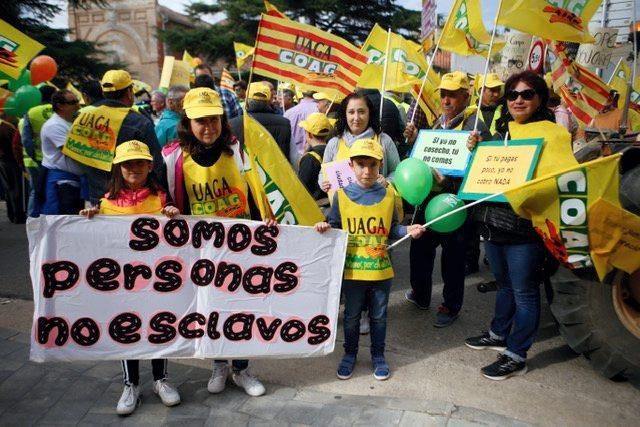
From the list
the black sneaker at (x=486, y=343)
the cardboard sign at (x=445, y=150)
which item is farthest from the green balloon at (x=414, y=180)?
the black sneaker at (x=486, y=343)

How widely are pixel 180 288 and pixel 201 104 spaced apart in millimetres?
1144

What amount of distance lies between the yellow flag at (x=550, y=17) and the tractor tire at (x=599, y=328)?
1792 mm

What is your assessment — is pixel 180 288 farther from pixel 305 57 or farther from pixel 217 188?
pixel 305 57

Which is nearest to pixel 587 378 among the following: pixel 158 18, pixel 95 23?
pixel 158 18

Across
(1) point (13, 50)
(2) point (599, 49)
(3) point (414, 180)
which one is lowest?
(3) point (414, 180)

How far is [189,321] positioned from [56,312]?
0.77m

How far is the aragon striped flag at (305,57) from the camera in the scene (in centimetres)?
412

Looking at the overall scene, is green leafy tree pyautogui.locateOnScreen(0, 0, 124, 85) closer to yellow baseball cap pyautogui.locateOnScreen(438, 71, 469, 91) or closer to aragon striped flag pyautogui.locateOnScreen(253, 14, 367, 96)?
aragon striped flag pyautogui.locateOnScreen(253, 14, 367, 96)

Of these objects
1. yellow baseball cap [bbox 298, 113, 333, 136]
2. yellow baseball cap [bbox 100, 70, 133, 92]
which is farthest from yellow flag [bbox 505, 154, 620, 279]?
yellow baseball cap [bbox 100, 70, 133, 92]

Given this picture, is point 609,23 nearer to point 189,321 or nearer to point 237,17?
point 189,321

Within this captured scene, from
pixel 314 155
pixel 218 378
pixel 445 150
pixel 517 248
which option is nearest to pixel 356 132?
pixel 314 155

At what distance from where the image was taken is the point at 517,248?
3383 millimetres

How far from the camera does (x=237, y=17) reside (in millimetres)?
28266

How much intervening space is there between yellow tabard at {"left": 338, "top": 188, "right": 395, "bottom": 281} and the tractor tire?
122 cm
